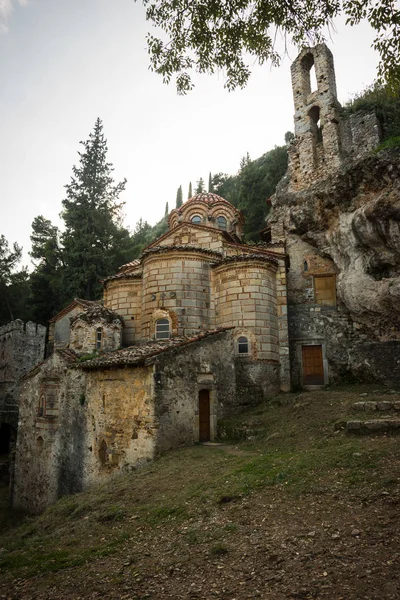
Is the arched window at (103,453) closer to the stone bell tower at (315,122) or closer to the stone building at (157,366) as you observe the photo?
the stone building at (157,366)

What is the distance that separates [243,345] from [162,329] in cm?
351

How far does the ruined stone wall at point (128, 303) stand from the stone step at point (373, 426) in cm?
1122

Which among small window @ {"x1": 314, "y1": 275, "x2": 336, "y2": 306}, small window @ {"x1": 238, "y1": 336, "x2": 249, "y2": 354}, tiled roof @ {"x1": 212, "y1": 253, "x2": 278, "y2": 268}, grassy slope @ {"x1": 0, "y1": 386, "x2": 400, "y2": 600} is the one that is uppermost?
tiled roof @ {"x1": 212, "y1": 253, "x2": 278, "y2": 268}

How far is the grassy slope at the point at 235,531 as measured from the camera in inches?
180

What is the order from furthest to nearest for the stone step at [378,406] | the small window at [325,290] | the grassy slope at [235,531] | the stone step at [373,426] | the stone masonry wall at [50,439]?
1. the small window at [325,290]
2. the stone masonry wall at [50,439]
3. the stone step at [378,406]
4. the stone step at [373,426]
5. the grassy slope at [235,531]

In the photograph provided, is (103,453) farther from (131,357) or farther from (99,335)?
(99,335)

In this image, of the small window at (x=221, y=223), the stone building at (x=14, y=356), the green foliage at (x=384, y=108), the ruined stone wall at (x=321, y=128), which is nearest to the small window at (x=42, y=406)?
the stone building at (x=14, y=356)

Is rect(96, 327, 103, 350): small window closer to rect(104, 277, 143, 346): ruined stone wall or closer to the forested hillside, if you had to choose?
rect(104, 277, 143, 346): ruined stone wall

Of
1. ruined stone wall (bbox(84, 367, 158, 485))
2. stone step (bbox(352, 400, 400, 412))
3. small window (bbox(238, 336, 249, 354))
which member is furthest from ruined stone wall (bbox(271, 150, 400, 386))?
ruined stone wall (bbox(84, 367, 158, 485))

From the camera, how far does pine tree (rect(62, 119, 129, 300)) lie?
1121 inches

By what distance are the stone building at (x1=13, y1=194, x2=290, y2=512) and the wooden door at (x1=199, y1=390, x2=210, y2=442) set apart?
3cm

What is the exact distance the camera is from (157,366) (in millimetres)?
11477

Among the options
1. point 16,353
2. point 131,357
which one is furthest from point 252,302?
point 16,353

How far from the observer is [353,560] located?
4527 millimetres
